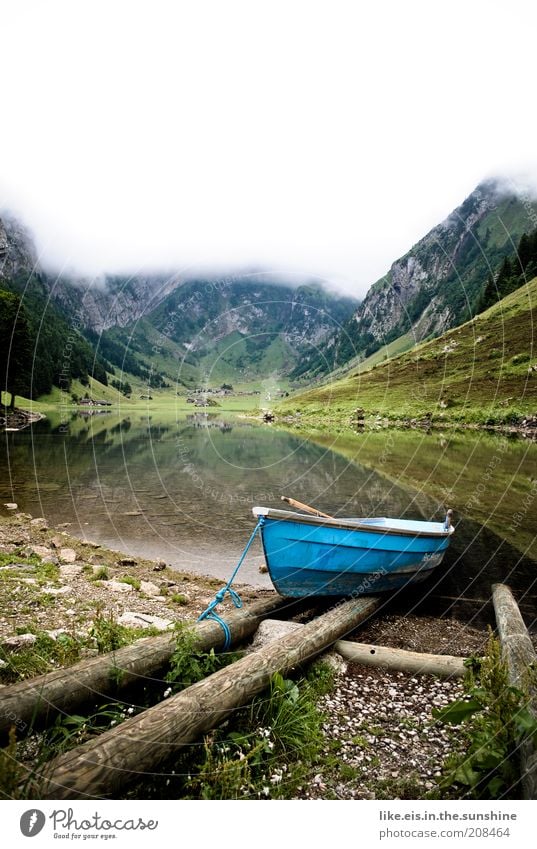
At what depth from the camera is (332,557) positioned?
1148 cm

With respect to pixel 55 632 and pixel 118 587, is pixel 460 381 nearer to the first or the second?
pixel 118 587

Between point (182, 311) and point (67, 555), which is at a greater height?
point (182, 311)

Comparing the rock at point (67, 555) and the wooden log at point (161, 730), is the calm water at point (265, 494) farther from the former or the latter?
the wooden log at point (161, 730)

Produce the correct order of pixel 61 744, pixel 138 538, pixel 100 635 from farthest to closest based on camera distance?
pixel 138 538 → pixel 100 635 → pixel 61 744

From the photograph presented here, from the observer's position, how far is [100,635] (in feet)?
26.1

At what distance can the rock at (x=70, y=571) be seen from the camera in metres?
13.7

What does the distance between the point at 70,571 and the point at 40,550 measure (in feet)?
8.30

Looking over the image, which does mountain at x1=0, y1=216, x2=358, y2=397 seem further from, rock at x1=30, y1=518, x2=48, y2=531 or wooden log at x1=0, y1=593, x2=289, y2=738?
rock at x1=30, y1=518, x2=48, y2=531

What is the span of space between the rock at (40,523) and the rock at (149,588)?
806 cm

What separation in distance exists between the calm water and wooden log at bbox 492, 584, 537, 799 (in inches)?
73.3

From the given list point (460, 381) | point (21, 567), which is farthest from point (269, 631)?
point (460, 381)
